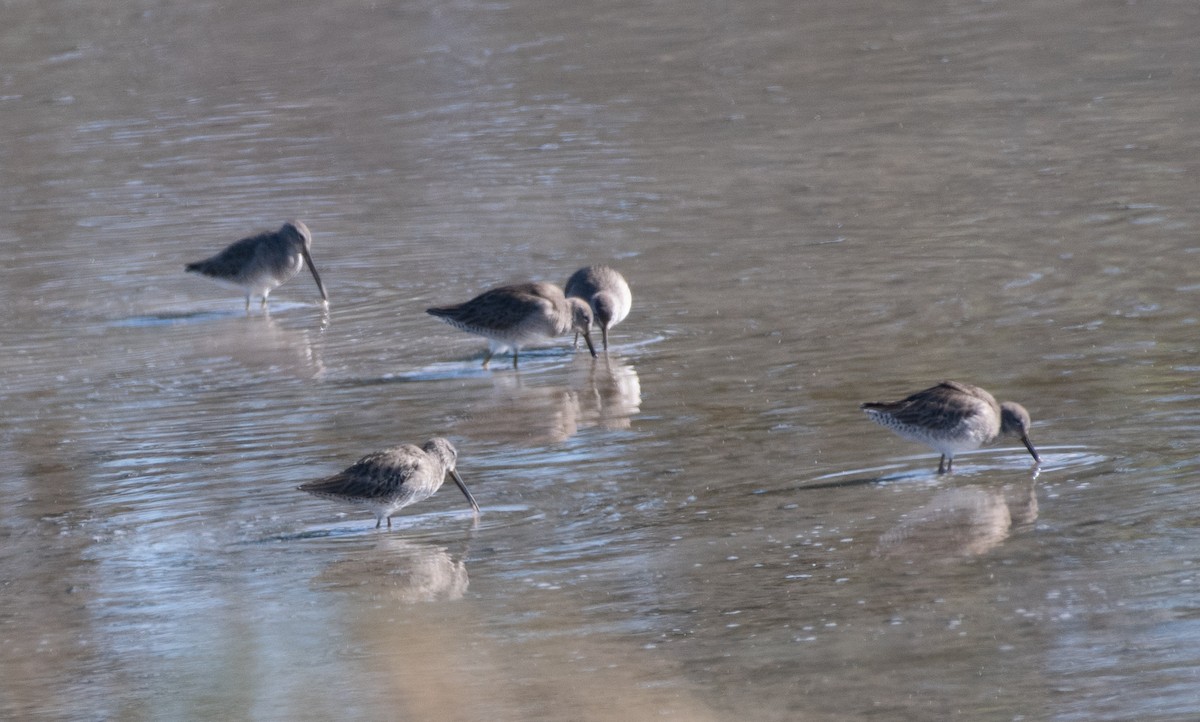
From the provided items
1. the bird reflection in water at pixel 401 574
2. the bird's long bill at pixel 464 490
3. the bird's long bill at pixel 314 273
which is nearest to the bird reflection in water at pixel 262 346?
the bird's long bill at pixel 314 273

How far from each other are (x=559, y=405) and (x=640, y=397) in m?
0.56

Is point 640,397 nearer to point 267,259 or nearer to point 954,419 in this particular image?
point 954,419

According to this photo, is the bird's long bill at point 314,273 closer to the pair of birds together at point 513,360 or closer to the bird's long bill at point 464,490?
the pair of birds together at point 513,360

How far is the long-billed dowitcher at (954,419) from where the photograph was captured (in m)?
10.1

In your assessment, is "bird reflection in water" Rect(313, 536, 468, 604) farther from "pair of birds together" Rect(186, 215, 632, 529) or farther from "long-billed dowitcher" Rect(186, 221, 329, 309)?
"long-billed dowitcher" Rect(186, 221, 329, 309)

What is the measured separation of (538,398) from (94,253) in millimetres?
6954

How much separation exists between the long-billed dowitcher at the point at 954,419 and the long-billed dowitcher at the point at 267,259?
6845mm

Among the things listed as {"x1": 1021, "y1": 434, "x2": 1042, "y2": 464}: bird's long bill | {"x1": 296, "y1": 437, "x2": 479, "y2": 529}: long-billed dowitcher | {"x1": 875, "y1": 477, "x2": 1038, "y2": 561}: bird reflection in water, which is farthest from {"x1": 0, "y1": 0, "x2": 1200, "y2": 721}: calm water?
{"x1": 296, "y1": 437, "x2": 479, "y2": 529}: long-billed dowitcher

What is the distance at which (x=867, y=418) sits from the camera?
36.8 ft

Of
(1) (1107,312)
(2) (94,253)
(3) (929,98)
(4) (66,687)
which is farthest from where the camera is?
(3) (929,98)

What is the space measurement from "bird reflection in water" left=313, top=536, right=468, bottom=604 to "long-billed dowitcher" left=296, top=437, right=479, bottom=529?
24 centimetres

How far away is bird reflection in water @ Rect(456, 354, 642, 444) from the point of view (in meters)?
11.7

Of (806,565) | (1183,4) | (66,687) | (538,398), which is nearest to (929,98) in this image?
(1183,4)

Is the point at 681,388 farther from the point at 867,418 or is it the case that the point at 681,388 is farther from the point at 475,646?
the point at 475,646
